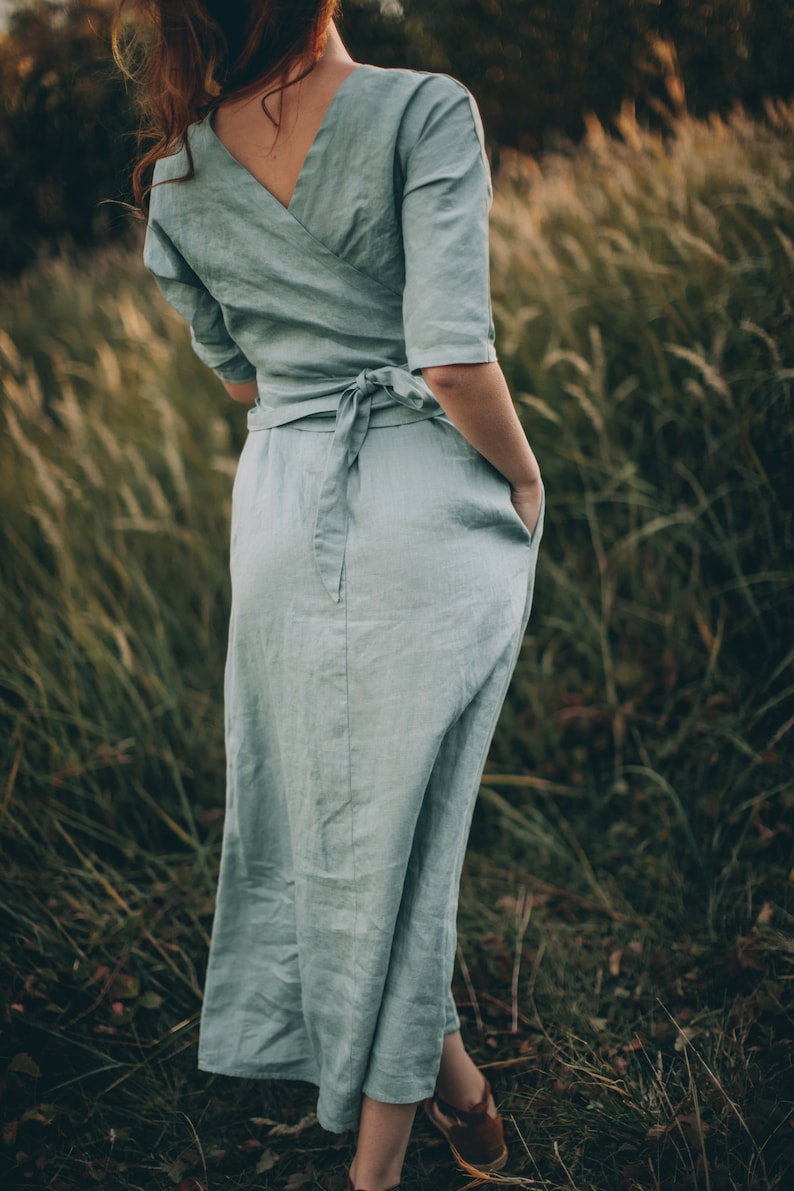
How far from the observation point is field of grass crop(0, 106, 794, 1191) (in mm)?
1432

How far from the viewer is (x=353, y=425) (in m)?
1.12

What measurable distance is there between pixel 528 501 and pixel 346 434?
303mm

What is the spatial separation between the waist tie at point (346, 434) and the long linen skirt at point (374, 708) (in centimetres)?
1

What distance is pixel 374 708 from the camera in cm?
112

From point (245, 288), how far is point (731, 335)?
5.49 ft

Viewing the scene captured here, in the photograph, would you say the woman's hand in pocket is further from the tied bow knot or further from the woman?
the tied bow knot

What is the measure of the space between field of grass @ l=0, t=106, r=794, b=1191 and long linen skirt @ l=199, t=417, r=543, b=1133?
37 centimetres

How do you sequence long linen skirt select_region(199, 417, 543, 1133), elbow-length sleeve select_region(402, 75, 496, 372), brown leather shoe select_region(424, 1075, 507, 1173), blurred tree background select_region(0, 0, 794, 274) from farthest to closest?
blurred tree background select_region(0, 0, 794, 274) < brown leather shoe select_region(424, 1075, 507, 1173) < long linen skirt select_region(199, 417, 543, 1133) < elbow-length sleeve select_region(402, 75, 496, 372)

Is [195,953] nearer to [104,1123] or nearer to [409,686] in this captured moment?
[104,1123]

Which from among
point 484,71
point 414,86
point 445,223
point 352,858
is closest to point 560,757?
point 352,858

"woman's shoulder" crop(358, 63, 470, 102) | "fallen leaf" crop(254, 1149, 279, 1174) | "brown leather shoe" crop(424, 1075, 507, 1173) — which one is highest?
"woman's shoulder" crop(358, 63, 470, 102)

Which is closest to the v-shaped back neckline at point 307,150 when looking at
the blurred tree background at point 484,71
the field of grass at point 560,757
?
the field of grass at point 560,757

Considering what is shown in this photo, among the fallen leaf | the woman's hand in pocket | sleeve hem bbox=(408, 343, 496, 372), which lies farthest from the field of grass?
sleeve hem bbox=(408, 343, 496, 372)

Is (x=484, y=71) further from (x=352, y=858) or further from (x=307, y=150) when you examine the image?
(x=352, y=858)
